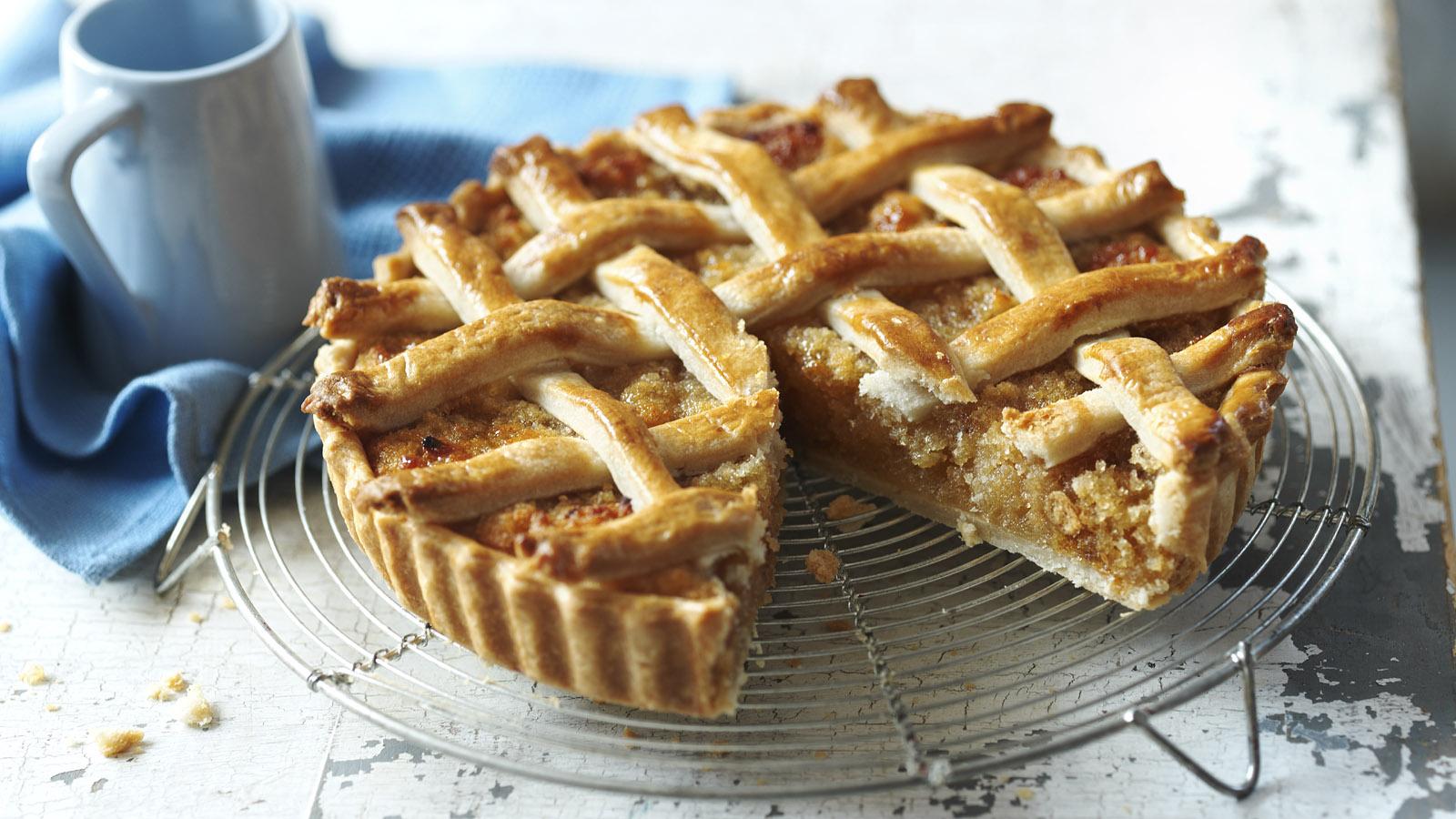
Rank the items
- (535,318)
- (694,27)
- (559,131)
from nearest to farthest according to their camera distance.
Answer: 1. (535,318)
2. (559,131)
3. (694,27)

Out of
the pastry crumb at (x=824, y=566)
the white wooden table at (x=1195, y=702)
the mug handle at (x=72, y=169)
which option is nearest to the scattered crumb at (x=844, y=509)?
the pastry crumb at (x=824, y=566)

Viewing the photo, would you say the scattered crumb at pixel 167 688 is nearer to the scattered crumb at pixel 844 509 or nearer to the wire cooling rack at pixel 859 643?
the wire cooling rack at pixel 859 643

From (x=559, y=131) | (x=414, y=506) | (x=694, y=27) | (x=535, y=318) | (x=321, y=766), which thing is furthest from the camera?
(x=694, y=27)

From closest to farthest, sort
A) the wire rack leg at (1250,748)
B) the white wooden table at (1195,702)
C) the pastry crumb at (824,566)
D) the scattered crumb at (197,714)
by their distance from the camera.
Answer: the wire rack leg at (1250,748) < the white wooden table at (1195,702) < the scattered crumb at (197,714) < the pastry crumb at (824,566)

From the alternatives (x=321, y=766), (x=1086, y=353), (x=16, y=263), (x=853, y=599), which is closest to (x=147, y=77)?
(x=16, y=263)

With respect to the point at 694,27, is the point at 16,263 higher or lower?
lower

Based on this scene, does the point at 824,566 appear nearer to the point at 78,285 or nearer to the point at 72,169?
the point at 72,169

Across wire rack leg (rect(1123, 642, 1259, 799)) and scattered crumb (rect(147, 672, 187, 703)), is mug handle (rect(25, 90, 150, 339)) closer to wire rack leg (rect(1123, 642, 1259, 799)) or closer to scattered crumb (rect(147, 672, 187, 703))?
scattered crumb (rect(147, 672, 187, 703))

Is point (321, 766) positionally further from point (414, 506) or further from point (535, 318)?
point (535, 318)

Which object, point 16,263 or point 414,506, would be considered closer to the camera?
point 414,506
